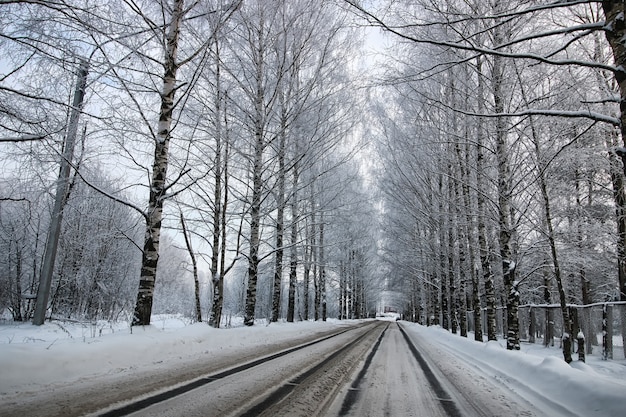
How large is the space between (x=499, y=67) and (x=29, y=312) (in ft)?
54.8

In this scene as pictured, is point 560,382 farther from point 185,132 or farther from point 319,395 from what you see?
point 185,132

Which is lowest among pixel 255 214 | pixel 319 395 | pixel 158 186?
pixel 319 395

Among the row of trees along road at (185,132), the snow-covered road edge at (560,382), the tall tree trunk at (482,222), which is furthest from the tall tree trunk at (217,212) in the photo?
the tall tree trunk at (482,222)

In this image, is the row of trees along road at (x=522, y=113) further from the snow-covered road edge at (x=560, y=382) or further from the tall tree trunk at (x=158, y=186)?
the tall tree trunk at (x=158, y=186)

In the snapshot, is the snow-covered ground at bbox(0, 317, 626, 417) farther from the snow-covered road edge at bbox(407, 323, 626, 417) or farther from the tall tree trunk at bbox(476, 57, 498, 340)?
the tall tree trunk at bbox(476, 57, 498, 340)

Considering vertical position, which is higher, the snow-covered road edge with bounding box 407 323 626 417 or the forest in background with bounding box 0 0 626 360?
the forest in background with bounding box 0 0 626 360

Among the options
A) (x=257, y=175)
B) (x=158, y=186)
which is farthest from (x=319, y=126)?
(x=158, y=186)

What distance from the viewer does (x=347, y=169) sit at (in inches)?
864

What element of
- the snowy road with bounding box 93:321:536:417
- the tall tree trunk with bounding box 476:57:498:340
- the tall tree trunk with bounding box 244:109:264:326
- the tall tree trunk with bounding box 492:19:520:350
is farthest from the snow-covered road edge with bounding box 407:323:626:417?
the tall tree trunk with bounding box 244:109:264:326

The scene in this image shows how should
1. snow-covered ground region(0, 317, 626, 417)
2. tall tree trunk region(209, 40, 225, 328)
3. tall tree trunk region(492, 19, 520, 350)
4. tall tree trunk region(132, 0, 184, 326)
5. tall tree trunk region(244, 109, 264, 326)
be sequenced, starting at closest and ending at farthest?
1. snow-covered ground region(0, 317, 626, 417)
2. tall tree trunk region(132, 0, 184, 326)
3. tall tree trunk region(492, 19, 520, 350)
4. tall tree trunk region(209, 40, 225, 328)
5. tall tree trunk region(244, 109, 264, 326)

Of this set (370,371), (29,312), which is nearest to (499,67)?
(370,371)

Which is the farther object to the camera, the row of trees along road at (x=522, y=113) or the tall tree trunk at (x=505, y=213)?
the tall tree trunk at (x=505, y=213)

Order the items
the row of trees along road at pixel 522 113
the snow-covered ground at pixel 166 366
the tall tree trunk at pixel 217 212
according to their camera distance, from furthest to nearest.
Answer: the tall tree trunk at pixel 217 212
the row of trees along road at pixel 522 113
the snow-covered ground at pixel 166 366

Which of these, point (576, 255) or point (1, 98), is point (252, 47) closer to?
point (1, 98)
